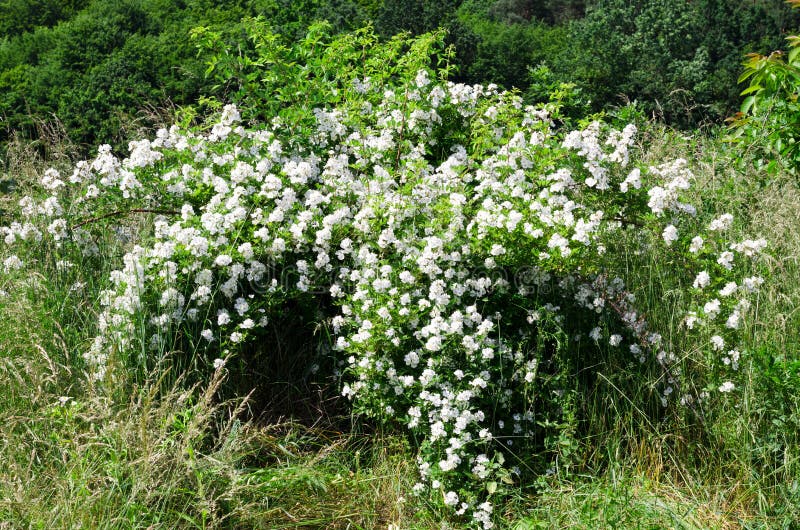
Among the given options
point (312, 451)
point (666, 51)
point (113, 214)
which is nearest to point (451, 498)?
point (312, 451)

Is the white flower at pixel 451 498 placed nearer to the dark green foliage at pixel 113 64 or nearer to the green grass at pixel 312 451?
the green grass at pixel 312 451

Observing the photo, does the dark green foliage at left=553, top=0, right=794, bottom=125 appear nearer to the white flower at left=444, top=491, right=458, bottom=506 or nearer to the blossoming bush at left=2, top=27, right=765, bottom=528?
the blossoming bush at left=2, top=27, right=765, bottom=528

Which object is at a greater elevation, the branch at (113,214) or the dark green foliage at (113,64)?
the branch at (113,214)

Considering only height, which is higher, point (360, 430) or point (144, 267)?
point (144, 267)

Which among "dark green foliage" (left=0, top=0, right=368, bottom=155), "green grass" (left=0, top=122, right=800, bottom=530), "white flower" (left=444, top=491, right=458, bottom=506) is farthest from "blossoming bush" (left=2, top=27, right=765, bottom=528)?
"dark green foliage" (left=0, top=0, right=368, bottom=155)

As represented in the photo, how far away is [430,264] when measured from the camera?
123 inches

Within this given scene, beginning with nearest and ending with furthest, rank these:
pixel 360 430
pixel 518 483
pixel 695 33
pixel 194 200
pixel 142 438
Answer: pixel 142 438 < pixel 518 483 < pixel 360 430 < pixel 194 200 < pixel 695 33

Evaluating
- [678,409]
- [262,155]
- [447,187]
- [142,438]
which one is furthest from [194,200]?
[678,409]

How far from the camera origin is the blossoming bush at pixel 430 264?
10.1 feet

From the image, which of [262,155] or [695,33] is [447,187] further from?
[695,33]

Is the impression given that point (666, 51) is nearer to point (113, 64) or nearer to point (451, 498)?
point (113, 64)

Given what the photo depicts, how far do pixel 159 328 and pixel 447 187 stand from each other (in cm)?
137

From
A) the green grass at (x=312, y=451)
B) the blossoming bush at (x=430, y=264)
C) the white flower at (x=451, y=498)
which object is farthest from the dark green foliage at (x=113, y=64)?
the white flower at (x=451, y=498)

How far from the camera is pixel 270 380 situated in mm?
3602
